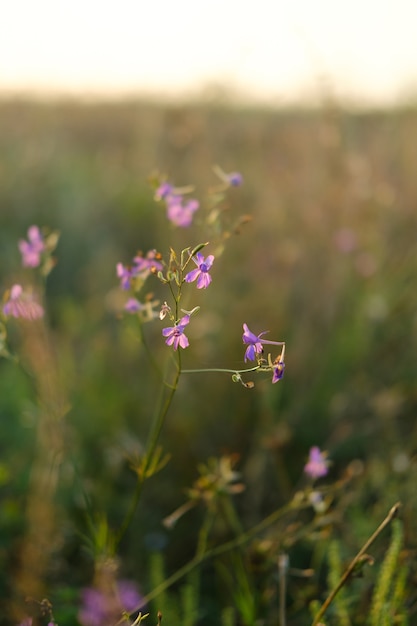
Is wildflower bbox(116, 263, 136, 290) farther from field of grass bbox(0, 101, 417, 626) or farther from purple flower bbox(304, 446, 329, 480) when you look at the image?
purple flower bbox(304, 446, 329, 480)

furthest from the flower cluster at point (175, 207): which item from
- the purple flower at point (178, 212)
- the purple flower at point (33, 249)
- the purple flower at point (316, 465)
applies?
the purple flower at point (316, 465)

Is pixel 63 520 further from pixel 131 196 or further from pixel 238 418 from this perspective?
pixel 131 196

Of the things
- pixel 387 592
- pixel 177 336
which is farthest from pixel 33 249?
pixel 387 592

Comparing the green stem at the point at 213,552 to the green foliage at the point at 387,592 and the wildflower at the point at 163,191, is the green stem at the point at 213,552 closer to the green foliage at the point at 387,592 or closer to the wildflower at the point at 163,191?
the green foliage at the point at 387,592

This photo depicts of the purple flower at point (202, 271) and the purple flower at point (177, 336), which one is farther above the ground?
the purple flower at point (202, 271)

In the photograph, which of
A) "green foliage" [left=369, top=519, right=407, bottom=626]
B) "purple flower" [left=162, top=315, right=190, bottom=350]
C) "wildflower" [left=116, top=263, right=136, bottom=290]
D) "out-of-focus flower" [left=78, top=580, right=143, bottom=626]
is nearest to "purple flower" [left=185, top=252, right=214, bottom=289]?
"purple flower" [left=162, top=315, right=190, bottom=350]

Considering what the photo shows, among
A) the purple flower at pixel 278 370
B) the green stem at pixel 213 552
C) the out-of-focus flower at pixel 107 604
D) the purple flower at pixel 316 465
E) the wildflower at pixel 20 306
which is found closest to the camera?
the purple flower at pixel 278 370
